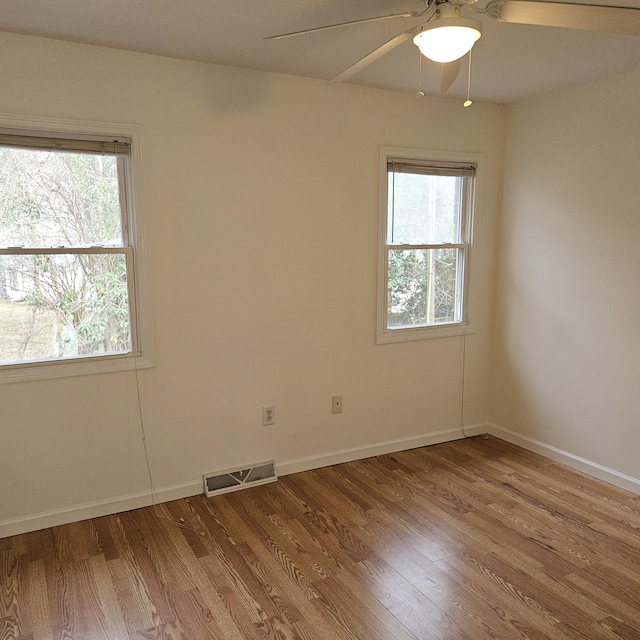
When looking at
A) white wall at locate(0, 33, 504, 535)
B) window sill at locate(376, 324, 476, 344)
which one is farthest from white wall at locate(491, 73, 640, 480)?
white wall at locate(0, 33, 504, 535)

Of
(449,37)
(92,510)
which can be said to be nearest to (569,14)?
(449,37)

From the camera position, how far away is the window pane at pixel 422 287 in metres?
3.77

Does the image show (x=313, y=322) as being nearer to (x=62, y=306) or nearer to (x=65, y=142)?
(x=62, y=306)

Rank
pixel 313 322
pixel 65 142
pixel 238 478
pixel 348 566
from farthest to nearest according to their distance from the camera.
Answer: pixel 313 322 → pixel 238 478 → pixel 65 142 → pixel 348 566

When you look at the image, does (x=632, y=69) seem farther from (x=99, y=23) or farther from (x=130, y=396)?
(x=130, y=396)

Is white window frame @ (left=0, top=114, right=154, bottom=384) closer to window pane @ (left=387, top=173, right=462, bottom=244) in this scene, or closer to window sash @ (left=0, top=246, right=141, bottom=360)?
window sash @ (left=0, top=246, right=141, bottom=360)

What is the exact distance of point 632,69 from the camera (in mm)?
3039

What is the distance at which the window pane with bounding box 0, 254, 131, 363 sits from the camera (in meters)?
2.72

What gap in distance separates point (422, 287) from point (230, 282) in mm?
1460

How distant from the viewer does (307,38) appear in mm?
2525

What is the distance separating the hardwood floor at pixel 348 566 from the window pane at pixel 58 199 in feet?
5.02

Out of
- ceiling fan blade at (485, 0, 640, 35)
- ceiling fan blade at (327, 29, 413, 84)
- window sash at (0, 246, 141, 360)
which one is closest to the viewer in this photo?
ceiling fan blade at (485, 0, 640, 35)

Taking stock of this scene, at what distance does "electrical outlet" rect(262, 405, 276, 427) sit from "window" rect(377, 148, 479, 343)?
35.1 inches

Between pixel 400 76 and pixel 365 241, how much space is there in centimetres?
101
